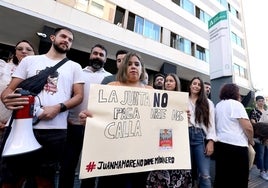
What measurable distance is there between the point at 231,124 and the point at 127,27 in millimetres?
9653

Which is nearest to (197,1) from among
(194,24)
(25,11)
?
(194,24)

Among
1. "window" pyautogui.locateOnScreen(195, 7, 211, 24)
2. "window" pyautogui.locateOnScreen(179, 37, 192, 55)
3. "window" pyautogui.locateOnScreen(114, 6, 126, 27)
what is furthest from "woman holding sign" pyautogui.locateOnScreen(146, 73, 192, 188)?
"window" pyautogui.locateOnScreen(195, 7, 211, 24)

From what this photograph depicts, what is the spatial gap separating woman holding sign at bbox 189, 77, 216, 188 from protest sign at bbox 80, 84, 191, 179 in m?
0.50

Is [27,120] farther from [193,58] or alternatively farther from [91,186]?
[193,58]

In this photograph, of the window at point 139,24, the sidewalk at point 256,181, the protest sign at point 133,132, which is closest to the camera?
the protest sign at point 133,132

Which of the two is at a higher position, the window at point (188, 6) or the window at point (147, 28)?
the window at point (188, 6)

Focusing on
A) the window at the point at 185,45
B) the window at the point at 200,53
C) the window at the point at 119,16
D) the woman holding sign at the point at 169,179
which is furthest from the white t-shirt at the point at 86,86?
the window at the point at 200,53

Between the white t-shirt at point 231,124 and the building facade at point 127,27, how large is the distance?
10.4 ft

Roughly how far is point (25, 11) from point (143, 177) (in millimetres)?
8337

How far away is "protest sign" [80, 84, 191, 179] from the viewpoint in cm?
175

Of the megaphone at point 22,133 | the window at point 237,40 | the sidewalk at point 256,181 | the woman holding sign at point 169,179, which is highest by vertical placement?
the window at point 237,40

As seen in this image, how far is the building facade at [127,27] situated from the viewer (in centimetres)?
848

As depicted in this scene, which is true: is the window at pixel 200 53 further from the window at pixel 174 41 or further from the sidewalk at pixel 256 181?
the sidewalk at pixel 256 181

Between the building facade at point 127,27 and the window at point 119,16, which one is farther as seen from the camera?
the window at point 119,16
